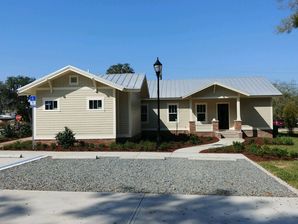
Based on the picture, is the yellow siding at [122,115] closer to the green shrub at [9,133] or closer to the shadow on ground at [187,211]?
the green shrub at [9,133]

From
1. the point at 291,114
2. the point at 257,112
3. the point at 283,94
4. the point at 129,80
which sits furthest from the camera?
the point at 283,94

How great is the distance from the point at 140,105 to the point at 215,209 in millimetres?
20050

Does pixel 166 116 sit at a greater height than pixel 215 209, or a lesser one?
greater

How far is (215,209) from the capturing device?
5.94 meters

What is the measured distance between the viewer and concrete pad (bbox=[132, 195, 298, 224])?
534cm

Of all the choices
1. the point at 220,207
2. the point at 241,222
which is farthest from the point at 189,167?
the point at 241,222

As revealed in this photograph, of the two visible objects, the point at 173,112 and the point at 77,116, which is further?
the point at 173,112

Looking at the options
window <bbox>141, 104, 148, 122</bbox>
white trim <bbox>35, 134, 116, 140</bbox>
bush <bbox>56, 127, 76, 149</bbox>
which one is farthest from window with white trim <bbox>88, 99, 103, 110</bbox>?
window <bbox>141, 104, 148, 122</bbox>

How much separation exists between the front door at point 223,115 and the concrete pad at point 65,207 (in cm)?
2015

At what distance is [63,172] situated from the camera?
32.1 feet

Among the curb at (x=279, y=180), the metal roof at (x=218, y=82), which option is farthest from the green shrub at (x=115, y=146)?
the metal roof at (x=218, y=82)

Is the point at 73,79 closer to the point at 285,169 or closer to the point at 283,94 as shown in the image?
the point at 285,169

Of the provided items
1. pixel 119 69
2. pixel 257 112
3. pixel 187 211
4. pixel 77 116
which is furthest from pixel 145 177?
pixel 119 69

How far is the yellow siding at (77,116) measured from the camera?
18.2 meters
